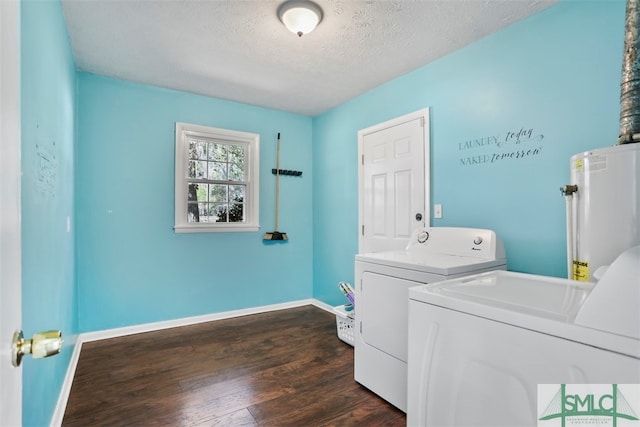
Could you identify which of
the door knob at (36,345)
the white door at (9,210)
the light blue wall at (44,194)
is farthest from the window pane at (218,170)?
the door knob at (36,345)

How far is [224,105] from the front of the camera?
11.6ft

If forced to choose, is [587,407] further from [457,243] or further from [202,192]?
[202,192]

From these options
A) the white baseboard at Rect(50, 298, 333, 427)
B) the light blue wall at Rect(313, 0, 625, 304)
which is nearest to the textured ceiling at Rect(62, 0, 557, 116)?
the light blue wall at Rect(313, 0, 625, 304)

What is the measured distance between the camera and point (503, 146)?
2.19 metres

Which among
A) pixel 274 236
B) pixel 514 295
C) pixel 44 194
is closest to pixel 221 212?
pixel 274 236

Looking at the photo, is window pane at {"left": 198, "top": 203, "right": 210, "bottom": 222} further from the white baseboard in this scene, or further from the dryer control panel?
the dryer control panel

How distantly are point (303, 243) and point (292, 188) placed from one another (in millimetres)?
720

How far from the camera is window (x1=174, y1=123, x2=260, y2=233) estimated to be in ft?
10.8

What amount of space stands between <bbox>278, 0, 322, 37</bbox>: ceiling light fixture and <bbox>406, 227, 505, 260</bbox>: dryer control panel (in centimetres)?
165

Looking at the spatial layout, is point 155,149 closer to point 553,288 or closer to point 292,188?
point 292,188

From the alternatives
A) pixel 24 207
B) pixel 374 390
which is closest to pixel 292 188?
pixel 374 390

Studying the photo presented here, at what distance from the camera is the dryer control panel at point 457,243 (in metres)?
2.01

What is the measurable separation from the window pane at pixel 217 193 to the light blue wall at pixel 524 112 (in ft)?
6.61

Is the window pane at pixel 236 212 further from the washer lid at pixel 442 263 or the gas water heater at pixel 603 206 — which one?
the gas water heater at pixel 603 206
